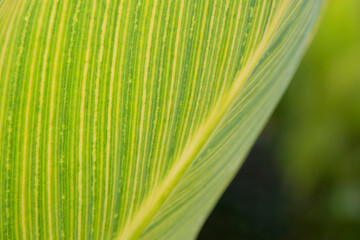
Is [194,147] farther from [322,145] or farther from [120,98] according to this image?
[322,145]

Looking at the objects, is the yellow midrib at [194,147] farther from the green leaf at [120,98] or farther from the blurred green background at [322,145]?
the blurred green background at [322,145]

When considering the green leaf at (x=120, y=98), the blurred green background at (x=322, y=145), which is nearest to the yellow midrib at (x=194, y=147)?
the green leaf at (x=120, y=98)

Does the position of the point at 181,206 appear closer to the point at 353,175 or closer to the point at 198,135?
the point at 198,135

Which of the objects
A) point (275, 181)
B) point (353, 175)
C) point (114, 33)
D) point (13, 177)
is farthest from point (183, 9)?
point (353, 175)

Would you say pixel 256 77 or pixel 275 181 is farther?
pixel 275 181

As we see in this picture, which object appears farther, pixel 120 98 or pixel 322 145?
pixel 322 145

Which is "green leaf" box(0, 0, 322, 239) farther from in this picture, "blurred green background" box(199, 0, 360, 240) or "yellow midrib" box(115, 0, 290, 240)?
"blurred green background" box(199, 0, 360, 240)

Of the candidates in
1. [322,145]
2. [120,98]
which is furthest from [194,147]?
[322,145]
